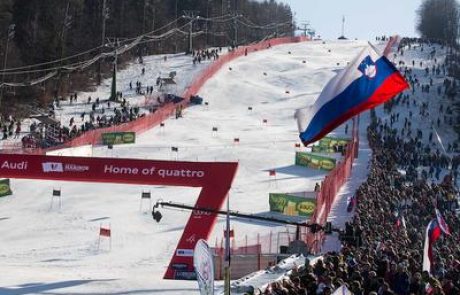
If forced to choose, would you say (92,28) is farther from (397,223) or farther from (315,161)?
(397,223)

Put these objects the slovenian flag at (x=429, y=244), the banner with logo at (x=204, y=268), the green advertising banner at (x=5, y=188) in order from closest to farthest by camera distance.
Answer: the banner with logo at (x=204, y=268)
the slovenian flag at (x=429, y=244)
the green advertising banner at (x=5, y=188)

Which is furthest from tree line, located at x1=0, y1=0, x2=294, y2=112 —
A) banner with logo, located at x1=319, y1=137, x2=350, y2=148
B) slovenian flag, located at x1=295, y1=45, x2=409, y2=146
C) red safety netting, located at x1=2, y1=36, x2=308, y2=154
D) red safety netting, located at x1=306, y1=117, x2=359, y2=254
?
slovenian flag, located at x1=295, y1=45, x2=409, y2=146

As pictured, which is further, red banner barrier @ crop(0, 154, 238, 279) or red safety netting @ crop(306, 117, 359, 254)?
red safety netting @ crop(306, 117, 359, 254)

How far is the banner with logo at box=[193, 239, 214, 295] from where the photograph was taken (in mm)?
8906

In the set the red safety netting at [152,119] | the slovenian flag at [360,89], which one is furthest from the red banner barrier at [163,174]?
the red safety netting at [152,119]

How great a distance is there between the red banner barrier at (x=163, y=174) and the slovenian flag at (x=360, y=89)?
336 inches

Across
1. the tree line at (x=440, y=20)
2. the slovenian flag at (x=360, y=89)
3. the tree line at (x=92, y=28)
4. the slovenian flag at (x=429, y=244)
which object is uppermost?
the tree line at (x=440, y=20)

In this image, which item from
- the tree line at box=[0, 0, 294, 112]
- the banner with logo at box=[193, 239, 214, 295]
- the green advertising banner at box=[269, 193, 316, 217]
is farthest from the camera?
the tree line at box=[0, 0, 294, 112]

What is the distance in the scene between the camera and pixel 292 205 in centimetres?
2845

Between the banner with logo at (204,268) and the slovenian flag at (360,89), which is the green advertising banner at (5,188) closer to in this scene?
the slovenian flag at (360,89)

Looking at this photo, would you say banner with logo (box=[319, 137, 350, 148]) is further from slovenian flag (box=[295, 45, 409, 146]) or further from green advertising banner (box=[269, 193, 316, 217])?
slovenian flag (box=[295, 45, 409, 146])

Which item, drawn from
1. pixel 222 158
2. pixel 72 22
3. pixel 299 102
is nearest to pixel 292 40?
pixel 72 22

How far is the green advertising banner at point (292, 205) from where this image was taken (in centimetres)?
2783

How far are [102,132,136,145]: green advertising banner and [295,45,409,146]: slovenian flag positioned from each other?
3314 cm
